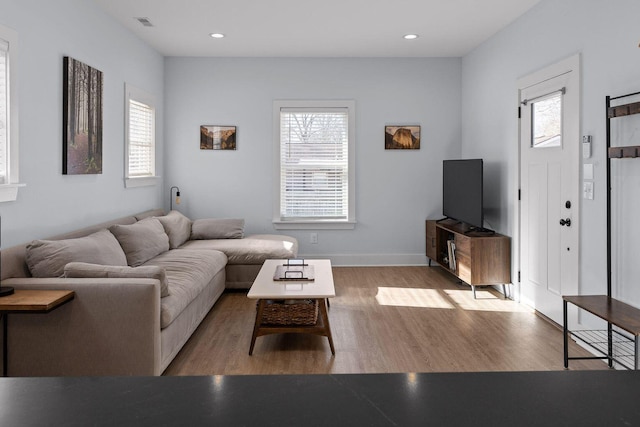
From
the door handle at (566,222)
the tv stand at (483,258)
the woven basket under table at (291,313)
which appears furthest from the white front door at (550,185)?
the woven basket under table at (291,313)

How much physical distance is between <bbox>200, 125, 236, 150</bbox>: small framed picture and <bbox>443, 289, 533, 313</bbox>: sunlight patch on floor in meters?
3.15

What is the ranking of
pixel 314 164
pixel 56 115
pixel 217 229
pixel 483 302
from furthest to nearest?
1. pixel 314 164
2. pixel 217 229
3. pixel 483 302
4. pixel 56 115

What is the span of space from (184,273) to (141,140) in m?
2.29

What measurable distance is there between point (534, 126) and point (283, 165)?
10.1ft

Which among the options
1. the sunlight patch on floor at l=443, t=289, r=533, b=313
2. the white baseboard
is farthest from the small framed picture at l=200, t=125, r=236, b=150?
the sunlight patch on floor at l=443, t=289, r=533, b=313

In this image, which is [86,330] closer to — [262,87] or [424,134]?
[262,87]

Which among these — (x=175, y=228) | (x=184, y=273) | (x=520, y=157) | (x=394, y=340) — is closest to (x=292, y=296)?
(x=394, y=340)

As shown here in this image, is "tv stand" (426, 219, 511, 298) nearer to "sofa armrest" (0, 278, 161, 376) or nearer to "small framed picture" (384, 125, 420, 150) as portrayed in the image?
"small framed picture" (384, 125, 420, 150)

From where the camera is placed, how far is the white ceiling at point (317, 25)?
14.5 feet

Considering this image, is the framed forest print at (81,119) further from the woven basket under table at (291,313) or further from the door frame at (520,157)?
the door frame at (520,157)

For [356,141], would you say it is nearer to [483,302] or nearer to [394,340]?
[483,302]

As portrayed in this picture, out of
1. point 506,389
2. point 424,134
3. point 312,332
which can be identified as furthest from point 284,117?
point 506,389

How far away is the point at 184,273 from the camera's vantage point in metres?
3.88

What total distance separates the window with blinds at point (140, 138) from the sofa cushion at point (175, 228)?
0.46 m
